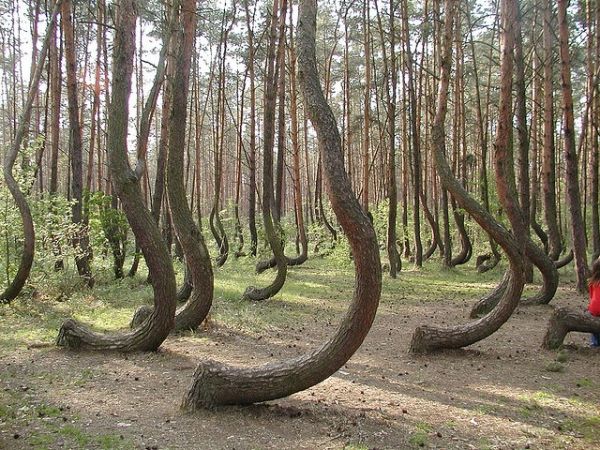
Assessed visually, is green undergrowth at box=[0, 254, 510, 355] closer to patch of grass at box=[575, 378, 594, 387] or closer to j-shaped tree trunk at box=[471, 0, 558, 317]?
j-shaped tree trunk at box=[471, 0, 558, 317]

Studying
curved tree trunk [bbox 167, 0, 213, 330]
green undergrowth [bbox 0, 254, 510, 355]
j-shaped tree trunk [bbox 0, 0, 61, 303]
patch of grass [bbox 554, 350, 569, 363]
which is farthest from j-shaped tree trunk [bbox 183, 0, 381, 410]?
j-shaped tree trunk [bbox 0, 0, 61, 303]

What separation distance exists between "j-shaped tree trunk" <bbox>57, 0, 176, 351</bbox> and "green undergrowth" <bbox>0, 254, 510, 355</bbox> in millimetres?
1139

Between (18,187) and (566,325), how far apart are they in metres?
9.61

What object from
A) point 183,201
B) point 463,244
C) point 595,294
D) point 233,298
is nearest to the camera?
point 595,294

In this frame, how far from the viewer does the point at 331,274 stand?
55.8 feet

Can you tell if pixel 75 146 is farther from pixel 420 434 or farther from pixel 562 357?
pixel 562 357

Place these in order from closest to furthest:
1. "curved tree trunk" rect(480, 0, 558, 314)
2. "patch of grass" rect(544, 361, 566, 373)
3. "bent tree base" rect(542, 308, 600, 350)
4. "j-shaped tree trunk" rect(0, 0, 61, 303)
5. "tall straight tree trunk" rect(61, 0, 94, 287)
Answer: "patch of grass" rect(544, 361, 566, 373)
"bent tree base" rect(542, 308, 600, 350)
"curved tree trunk" rect(480, 0, 558, 314)
"j-shaped tree trunk" rect(0, 0, 61, 303)
"tall straight tree trunk" rect(61, 0, 94, 287)

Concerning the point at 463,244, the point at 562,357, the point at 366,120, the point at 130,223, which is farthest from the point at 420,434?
the point at 463,244

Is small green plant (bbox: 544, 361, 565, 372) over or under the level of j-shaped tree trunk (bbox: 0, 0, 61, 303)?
under

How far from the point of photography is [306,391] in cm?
562

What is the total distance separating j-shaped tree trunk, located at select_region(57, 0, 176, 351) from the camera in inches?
259

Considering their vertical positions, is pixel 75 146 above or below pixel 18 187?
above

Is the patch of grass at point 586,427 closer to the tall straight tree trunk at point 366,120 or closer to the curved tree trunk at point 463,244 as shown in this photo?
the tall straight tree trunk at point 366,120

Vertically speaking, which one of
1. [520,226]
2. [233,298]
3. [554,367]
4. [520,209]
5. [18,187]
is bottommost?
[554,367]
